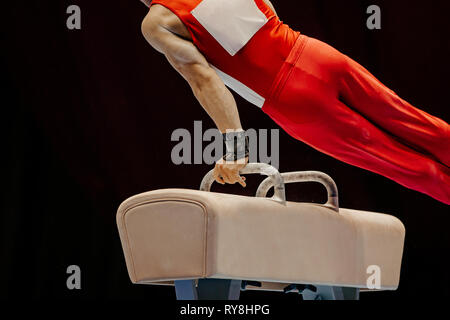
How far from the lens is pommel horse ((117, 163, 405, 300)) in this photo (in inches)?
94.9

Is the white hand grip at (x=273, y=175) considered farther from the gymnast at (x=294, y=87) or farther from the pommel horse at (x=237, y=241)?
the gymnast at (x=294, y=87)

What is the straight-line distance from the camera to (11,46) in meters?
4.70

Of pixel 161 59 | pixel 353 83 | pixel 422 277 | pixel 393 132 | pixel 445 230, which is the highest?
pixel 161 59

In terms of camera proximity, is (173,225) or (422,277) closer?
(173,225)

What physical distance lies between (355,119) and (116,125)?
231 cm

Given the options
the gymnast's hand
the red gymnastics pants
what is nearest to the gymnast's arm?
the gymnast's hand

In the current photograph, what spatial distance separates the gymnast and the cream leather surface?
37 cm

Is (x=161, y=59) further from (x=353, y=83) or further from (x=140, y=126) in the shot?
(x=353, y=83)

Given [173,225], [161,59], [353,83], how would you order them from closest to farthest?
[173,225], [353,83], [161,59]

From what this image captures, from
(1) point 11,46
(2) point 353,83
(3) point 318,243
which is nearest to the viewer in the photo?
(3) point 318,243

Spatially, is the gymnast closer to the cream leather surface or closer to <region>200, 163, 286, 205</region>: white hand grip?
<region>200, 163, 286, 205</region>: white hand grip

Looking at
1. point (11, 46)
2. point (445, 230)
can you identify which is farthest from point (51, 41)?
point (445, 230)

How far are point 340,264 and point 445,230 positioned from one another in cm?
221

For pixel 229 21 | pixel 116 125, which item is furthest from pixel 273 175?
pixel 116 125
